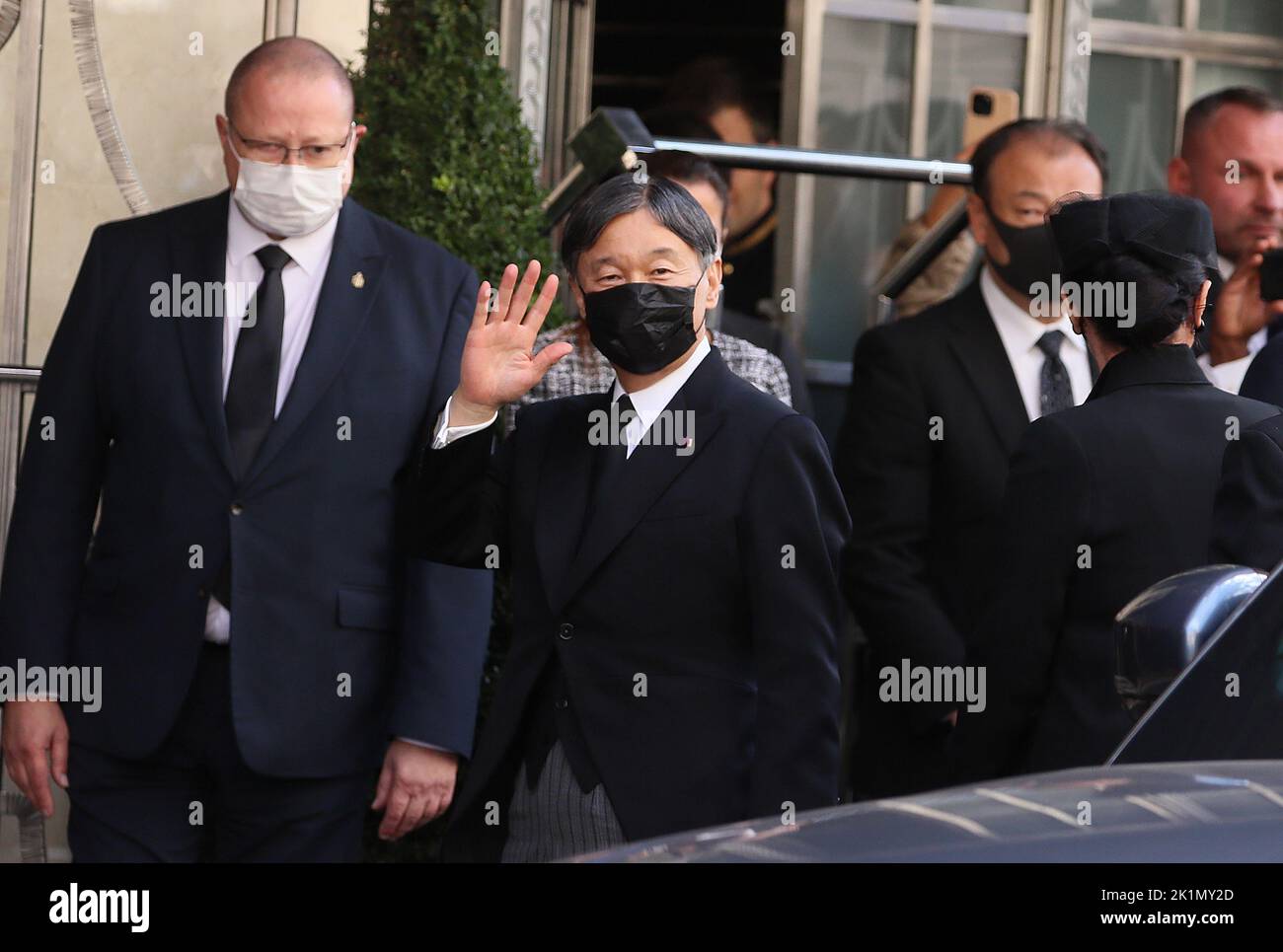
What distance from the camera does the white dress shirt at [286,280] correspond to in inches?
169

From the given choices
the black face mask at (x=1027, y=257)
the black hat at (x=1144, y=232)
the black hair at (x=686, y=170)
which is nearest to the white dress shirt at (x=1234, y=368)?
the black face mask at (x=1027, y=257)

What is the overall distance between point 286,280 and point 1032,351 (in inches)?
78.9

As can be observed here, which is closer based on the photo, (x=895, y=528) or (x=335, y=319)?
(x=335, y=319)

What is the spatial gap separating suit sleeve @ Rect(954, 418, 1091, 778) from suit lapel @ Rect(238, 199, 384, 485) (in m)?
1.52

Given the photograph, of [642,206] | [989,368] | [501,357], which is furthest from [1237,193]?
[501,357]

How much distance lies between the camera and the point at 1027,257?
522 centimetres

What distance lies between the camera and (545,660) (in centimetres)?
346

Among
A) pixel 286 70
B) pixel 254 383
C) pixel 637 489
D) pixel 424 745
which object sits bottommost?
pixel 424 745

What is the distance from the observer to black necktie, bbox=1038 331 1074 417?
17.0 ft

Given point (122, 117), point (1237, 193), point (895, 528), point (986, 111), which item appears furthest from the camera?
point (986, 111)

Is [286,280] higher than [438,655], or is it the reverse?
[286,280]

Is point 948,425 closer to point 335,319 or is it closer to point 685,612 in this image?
point 335,319

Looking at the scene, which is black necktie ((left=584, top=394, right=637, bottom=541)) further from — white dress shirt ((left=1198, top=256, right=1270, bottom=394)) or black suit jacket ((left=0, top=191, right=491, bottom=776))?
white dress shirt ((left=1198, top=256, right=1270, bottom=394))

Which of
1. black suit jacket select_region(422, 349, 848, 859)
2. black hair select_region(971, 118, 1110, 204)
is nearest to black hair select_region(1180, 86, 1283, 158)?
black hair select_region(971, 118, 1110, 204)
